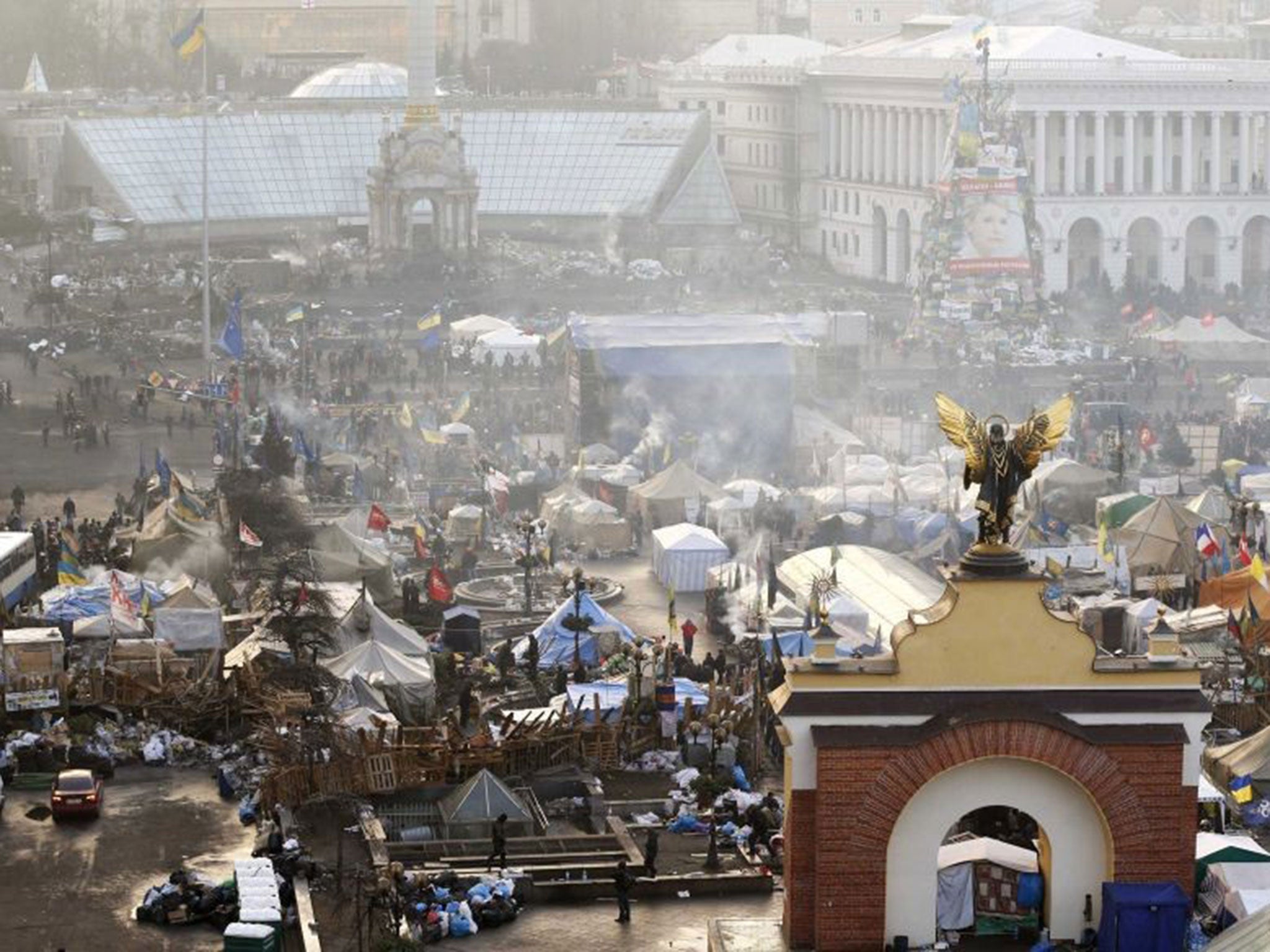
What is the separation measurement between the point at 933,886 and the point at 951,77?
72.0 meters

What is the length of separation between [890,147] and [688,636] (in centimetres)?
7402

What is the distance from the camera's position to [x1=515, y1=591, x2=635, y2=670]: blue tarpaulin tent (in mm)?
48031

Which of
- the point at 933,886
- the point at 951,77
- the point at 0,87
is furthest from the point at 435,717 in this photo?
the point at 0,87

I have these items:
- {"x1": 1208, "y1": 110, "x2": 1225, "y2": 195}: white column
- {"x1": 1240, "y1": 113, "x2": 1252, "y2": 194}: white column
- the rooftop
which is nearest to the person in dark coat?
{"x1": 1240, "y1": 113, "x2": 1252, "y2": 194}: white column

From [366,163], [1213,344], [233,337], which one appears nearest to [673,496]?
[233,337]

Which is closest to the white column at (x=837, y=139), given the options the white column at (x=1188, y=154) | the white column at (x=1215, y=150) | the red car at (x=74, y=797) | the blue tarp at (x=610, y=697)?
Answer: the white column at (x=1188, y=154)

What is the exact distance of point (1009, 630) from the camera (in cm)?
2958

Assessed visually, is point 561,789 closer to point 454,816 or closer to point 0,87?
point 454,816

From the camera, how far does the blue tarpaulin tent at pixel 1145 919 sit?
2948 centimetres

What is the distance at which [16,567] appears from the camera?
52.9 m

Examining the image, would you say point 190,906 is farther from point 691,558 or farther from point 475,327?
point 475,327

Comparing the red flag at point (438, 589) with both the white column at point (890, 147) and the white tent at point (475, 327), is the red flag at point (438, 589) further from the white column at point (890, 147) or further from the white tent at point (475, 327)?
the white column at point (890, 147)

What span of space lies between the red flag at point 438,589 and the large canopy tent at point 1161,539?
34.0 ft

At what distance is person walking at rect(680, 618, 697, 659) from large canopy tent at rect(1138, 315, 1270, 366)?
123ft
